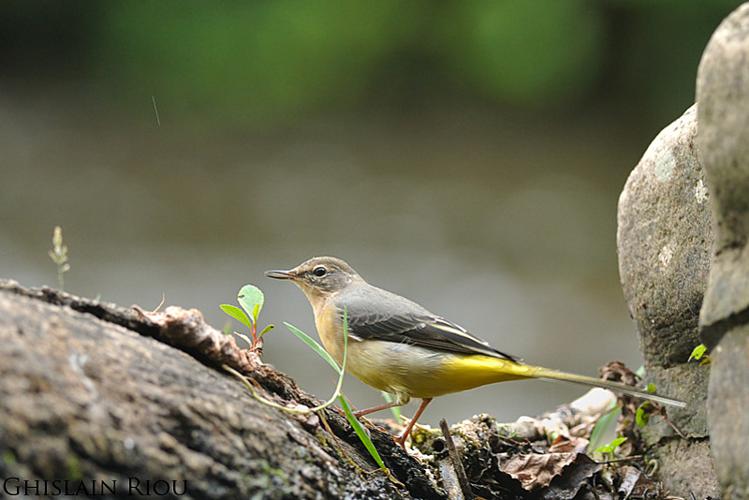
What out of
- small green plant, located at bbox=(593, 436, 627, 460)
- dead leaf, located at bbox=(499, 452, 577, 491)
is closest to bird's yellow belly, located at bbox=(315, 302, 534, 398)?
dead leaf, located at bbox=(499, 452, 577, 491)

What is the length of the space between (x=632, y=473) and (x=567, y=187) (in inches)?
408

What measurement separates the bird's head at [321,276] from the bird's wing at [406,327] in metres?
0.34

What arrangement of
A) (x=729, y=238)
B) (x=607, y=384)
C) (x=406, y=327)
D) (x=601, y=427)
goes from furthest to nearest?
1. (x=601, y=427)
2. (x=406, y=327)
3. (x=607, y=384)
4. (x=729, y=238)

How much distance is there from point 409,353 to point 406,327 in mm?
152

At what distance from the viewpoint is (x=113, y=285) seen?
1071 cm

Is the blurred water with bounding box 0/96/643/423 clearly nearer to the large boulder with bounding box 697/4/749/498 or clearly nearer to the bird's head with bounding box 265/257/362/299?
the bird's head with bounding box 265/257/362/299

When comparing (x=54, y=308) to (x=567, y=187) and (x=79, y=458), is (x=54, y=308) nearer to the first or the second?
(x=79, y=458)

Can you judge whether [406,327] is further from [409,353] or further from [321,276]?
[321,276]

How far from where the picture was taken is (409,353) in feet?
12.2

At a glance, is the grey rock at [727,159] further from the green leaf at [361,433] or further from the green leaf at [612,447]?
the green leaf at [612,447]

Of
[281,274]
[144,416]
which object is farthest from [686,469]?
[144,416]

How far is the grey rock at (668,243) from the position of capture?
3.32 metres

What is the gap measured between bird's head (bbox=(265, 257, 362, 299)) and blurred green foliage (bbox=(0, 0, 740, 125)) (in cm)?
1043

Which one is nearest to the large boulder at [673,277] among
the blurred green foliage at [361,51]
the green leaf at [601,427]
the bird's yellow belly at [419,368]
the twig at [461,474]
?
the green leaf at [601,427]
